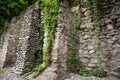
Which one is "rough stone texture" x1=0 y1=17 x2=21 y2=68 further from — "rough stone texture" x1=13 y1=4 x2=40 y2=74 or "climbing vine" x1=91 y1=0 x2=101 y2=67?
"climbing vine" x1=91 y1=0 x2=101 y2=67

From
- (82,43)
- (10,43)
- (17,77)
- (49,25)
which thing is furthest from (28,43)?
(82,43)

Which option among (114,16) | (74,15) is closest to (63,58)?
(74,15)

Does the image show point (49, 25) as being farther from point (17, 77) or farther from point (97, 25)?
point (17, 77)

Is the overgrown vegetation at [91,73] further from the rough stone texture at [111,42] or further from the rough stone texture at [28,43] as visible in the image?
the rough stone texture at [28,43]

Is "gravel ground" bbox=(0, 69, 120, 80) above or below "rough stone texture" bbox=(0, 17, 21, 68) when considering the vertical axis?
below

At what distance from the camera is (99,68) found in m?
5.65

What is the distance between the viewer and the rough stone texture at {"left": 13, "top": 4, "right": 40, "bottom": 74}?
7469 mm

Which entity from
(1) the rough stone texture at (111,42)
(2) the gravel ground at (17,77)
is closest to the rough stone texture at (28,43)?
(2) the gravel ground at (17,77)

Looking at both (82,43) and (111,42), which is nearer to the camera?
(111,42)

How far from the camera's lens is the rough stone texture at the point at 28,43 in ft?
24.5

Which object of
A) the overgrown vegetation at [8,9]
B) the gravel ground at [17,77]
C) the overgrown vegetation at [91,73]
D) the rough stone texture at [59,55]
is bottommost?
the gravel ground at [17,77]

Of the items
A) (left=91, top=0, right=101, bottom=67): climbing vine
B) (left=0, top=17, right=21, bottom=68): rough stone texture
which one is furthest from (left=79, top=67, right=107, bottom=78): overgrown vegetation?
(left=0, top=17, right=21, bottom=68): rough stone texture

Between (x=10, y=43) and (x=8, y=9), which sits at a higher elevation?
(x=8, y=9)

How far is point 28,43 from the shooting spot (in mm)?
7609
